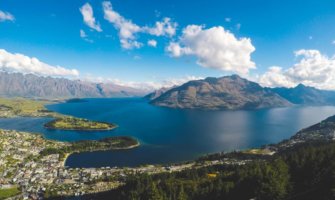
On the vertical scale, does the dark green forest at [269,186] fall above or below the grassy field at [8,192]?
above

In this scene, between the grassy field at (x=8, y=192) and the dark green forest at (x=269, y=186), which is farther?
the grassy field at (x=8, y=192)

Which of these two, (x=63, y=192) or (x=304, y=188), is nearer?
(x=304, y=188)

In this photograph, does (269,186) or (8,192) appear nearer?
(269,186)

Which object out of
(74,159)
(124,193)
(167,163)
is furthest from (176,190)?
(74,159)

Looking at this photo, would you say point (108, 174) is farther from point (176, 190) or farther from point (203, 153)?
point (203, 153)

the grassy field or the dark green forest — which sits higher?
the dark green forest

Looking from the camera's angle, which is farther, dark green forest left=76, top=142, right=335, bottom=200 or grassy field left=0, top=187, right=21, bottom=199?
grassy field left=0, top=187, right=21, bottom=199

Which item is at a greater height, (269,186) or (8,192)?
(269,186)

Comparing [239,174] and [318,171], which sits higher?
[318,171]
